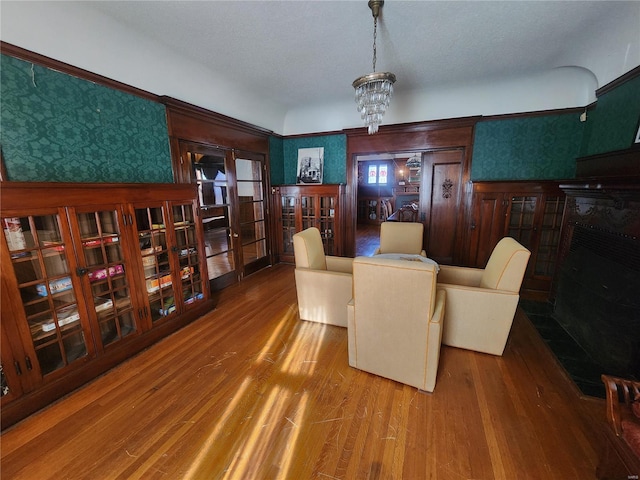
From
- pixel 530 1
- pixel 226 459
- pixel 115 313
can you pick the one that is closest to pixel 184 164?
pixel 115 313

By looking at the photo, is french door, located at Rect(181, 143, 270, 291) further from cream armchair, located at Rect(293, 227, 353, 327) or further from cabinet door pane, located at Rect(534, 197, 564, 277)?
cabinet door pane, located at Rect(534, 197, 564, 277)

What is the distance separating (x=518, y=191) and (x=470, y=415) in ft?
10.1

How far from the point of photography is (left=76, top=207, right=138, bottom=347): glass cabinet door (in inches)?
78.1

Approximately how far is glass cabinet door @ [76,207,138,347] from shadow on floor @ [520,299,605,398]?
3692mm

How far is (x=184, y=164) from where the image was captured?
3.13 meters

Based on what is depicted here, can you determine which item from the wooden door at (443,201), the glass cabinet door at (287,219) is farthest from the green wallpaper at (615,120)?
the glass cabinet door at (287,219)

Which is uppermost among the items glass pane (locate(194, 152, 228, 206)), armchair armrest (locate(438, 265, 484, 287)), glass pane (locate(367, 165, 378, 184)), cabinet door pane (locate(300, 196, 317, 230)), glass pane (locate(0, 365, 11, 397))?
glass pane (locate(367, 165, 378, 184))

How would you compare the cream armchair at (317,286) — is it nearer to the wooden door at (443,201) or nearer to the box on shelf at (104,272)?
the box on shelf at (104,272)

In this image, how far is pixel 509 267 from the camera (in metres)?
2.04

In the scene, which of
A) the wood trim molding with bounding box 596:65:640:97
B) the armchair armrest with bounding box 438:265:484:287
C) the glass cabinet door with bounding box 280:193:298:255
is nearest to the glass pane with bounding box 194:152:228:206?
the glass cabinet door with bounding box 280:193:298:255

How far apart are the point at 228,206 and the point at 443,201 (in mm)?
3471

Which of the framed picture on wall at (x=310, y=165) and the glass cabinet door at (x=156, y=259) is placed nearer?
the glass cabinet door at (x=156, y=259)

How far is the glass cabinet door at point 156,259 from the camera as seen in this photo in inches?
93.4

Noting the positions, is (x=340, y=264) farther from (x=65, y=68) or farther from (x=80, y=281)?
(x=65, y=68)
